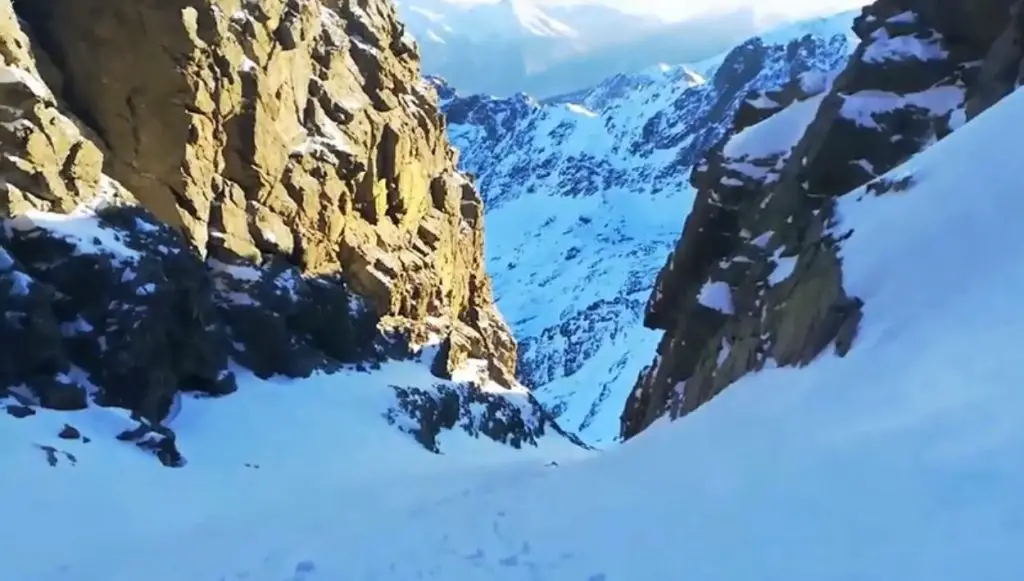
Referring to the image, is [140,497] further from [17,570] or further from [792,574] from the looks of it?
[792,574]

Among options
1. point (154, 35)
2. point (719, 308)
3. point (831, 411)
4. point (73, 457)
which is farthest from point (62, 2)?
point (831, 411)

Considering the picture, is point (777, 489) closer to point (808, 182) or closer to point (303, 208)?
point (808, 182)

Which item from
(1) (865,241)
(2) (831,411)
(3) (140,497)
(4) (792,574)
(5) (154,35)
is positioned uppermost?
(5) (154,35)

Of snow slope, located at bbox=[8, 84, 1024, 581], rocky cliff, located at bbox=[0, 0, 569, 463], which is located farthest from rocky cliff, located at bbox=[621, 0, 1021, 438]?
rocky cliff, located at bbox=[0, 0, 569, 463]

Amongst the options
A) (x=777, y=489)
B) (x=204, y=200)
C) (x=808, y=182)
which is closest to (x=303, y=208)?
(x=204, y=200)

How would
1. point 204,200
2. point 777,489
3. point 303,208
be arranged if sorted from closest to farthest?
point 777,489 < point 204,200 < point 303,208

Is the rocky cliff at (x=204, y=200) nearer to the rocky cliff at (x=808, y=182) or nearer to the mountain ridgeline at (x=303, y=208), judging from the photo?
the mountain ridgeline at (x=303, y=208)

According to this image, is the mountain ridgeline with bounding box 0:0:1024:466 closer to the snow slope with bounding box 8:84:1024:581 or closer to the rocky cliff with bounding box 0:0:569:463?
the rocky cliff with bounding box 0:0:569:463
